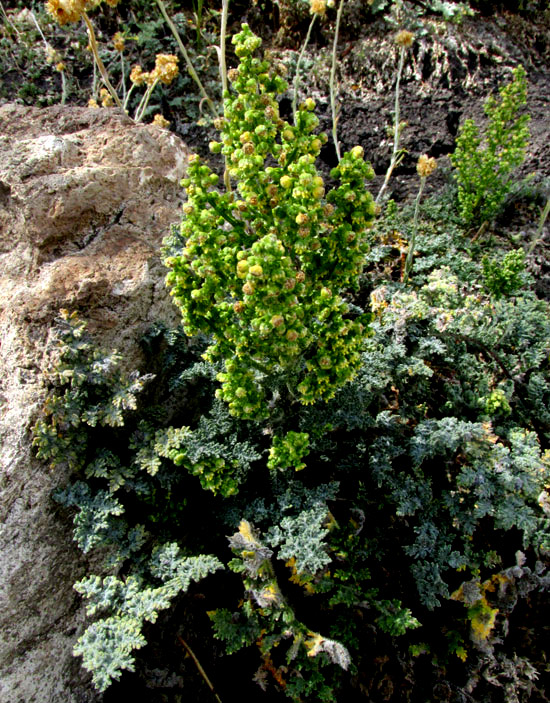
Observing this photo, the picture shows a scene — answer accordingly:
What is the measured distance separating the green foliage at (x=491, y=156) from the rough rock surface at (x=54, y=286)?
218cm

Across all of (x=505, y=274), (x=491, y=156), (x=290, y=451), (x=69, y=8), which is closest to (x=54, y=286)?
(x=290, y=451)

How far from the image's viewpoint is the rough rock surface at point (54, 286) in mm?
2258

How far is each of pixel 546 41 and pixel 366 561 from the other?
18.4 feet

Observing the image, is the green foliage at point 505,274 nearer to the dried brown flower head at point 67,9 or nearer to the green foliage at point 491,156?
the green foliage at point 491,156

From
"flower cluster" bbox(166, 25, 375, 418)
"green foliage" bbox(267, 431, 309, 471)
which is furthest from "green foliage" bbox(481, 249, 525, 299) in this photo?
"green foliage" bbox(267, 431, 309, 471)

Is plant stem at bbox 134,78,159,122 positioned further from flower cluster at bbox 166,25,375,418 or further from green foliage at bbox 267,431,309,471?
green foliage at bbox 267,431,309,471

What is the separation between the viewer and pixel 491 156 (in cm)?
382

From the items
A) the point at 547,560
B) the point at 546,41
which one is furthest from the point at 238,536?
the point at 546,41

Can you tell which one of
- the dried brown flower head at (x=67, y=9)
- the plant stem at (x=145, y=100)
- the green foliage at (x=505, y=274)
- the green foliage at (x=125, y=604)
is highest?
the dried brown flower head at (x=67, y=9)

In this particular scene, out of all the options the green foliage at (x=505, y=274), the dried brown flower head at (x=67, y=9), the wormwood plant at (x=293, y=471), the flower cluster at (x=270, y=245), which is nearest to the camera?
the flower cluster at (x=270, y=245)

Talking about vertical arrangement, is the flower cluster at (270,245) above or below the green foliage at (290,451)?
above

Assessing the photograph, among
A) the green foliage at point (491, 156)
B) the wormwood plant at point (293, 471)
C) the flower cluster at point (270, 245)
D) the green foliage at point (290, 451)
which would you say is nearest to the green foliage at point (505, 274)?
the green foliage at point (491, 156)

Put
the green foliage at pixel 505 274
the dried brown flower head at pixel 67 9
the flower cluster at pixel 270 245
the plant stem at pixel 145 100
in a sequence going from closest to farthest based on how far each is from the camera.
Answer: the flower cluster at pixel 270 245
the dried brown flower head at pixel 67 9
the green foliage at pixel 505 274
the plant stem at pixel 145 100

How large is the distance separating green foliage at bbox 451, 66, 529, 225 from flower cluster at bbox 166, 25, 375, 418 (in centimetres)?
241
